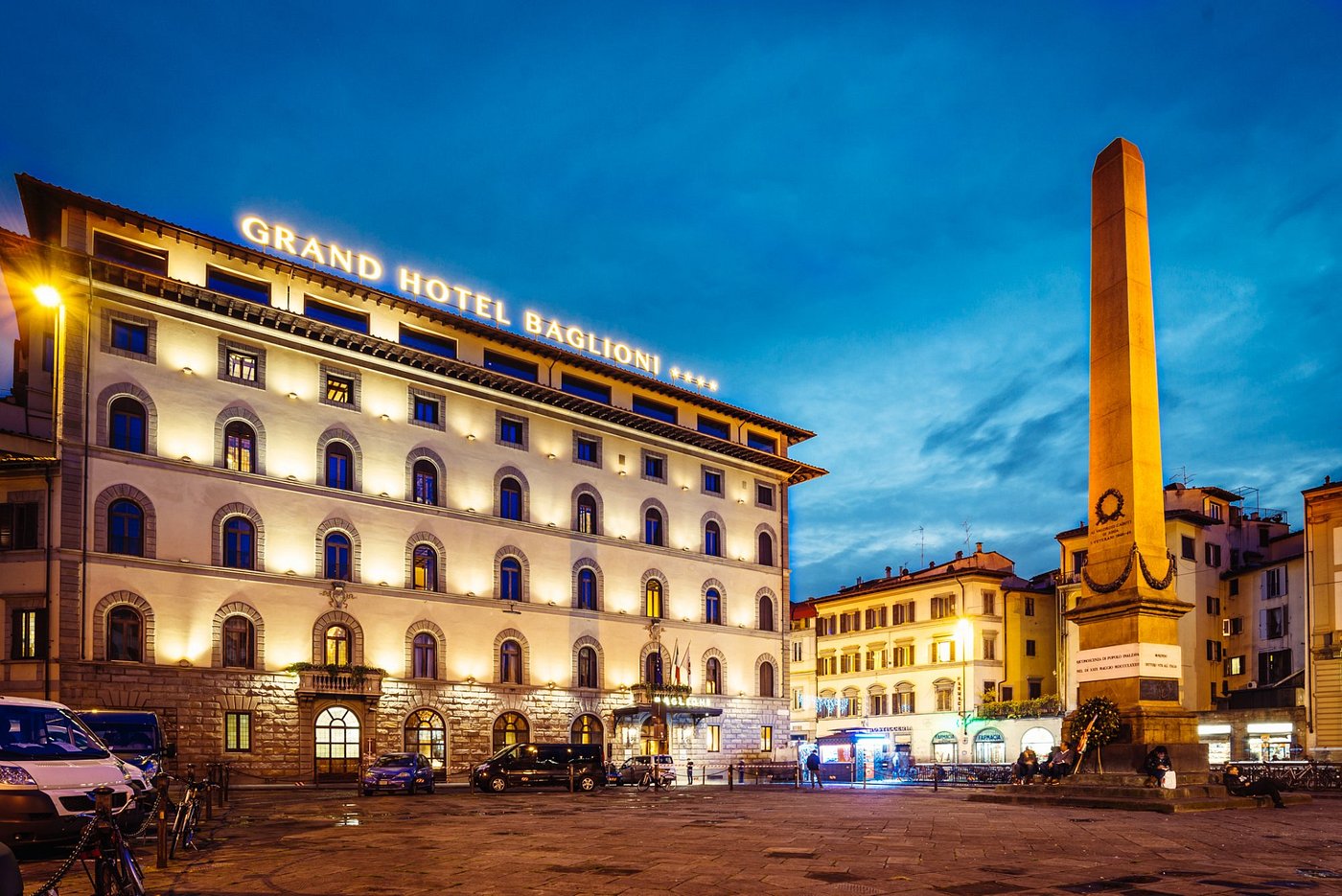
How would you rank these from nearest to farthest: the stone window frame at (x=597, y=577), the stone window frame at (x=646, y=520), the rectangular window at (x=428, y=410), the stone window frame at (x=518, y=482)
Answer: the rectangular window at (x=428, y=410), the stone window frame at (x=518, y=482), the stone window frame at (x=597, y=577), the stone window frame at (x=646, y=520)

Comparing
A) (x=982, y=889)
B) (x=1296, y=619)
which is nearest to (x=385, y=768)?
(x=982, y=889)

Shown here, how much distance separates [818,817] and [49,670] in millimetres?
24992

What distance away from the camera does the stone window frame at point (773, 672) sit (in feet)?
190

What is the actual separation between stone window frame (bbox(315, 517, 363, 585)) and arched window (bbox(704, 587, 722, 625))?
63.4ft

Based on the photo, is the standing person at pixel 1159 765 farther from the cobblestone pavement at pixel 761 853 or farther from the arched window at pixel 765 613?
the arched window at pixel 765 613

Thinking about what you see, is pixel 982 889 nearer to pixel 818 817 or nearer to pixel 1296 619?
pixel 818 817

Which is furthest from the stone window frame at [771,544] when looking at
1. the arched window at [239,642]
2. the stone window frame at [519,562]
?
the arched window at [239,642]

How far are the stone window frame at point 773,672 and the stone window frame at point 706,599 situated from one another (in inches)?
133

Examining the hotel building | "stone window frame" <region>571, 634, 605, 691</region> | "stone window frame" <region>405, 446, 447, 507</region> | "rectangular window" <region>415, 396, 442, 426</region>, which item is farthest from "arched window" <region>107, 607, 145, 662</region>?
"stone window frame" <region>571, 634, 605, 691</region>

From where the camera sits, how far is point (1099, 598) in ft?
83.8

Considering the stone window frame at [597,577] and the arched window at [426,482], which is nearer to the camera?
the arched window at [426,482]

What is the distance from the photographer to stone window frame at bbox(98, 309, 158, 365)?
3712cm

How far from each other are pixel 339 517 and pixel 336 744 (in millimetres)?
8340

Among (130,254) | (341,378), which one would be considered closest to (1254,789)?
(341,378)
